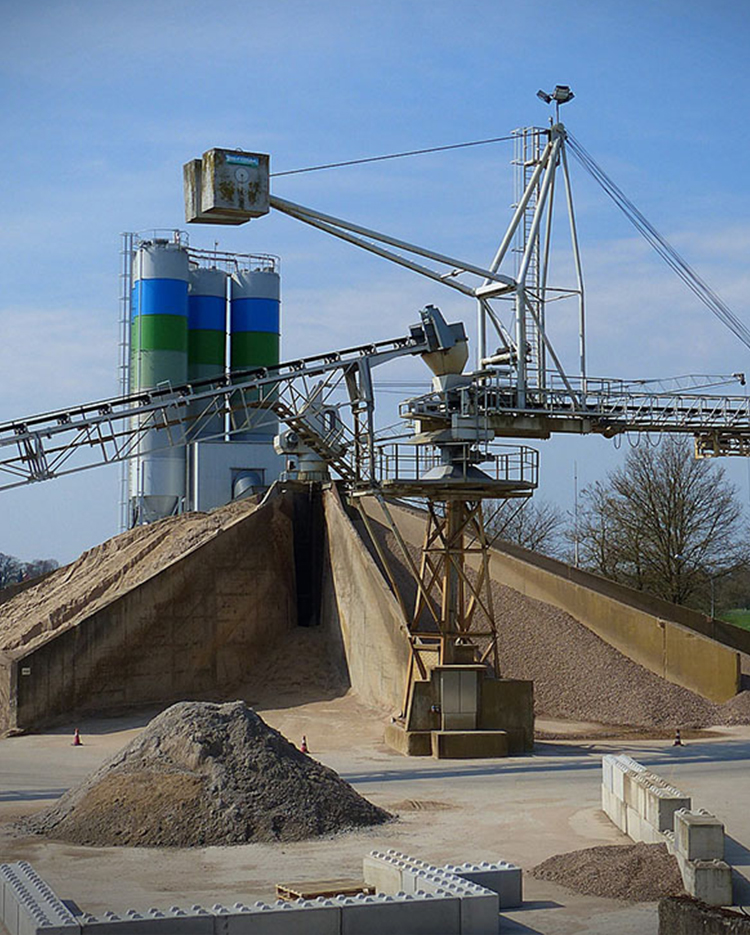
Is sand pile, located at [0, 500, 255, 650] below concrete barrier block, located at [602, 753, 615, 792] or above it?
above

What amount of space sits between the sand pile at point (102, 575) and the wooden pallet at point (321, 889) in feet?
57.7

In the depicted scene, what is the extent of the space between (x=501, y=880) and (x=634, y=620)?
1902 cm

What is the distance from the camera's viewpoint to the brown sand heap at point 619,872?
13.4 m

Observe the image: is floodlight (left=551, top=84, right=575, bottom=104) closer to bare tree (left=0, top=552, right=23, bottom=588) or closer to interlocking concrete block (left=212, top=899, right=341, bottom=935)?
interlocking concrete block (left=212, top=899, right=341, bottom=935)

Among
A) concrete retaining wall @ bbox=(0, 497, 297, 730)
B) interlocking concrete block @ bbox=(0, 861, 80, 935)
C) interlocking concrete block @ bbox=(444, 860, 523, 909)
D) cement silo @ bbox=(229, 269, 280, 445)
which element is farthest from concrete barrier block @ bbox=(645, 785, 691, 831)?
cement silo @ bbox=(229, 269, 280, 445)

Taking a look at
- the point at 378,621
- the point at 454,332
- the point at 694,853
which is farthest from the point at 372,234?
the point at 694,853

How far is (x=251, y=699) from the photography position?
1210 inches

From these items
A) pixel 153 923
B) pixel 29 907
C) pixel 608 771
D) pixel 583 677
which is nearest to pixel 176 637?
pixel 583 677

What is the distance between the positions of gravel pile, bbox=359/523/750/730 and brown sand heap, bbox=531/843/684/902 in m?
14.8

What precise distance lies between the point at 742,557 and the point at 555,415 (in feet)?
65.5

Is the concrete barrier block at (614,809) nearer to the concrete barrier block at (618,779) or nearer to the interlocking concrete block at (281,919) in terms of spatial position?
the concrete barrier block at (618,779)

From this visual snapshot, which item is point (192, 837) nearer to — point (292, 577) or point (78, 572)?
point (292, 577)

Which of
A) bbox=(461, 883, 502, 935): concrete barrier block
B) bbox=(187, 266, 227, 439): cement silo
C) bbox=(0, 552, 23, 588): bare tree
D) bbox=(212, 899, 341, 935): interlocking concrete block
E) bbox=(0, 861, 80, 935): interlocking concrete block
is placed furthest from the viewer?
bbox=(0, 552, 23, 588): bare tree

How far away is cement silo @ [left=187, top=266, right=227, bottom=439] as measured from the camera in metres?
54.7
